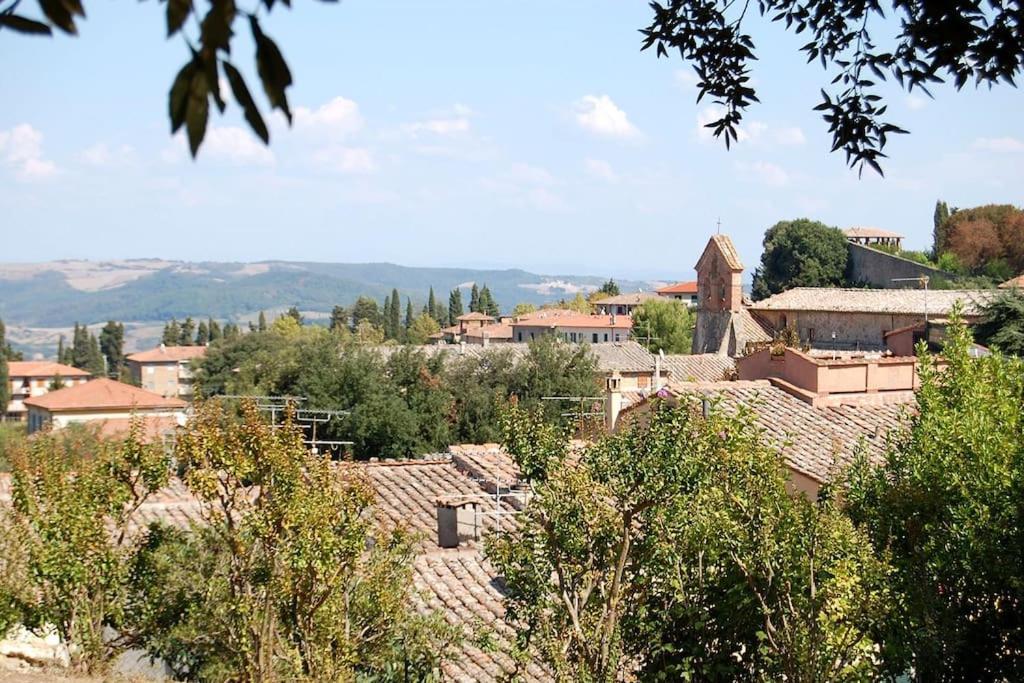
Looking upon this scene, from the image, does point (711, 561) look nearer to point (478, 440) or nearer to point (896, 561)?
point (896, 561)

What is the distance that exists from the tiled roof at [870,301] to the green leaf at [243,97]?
136 feet

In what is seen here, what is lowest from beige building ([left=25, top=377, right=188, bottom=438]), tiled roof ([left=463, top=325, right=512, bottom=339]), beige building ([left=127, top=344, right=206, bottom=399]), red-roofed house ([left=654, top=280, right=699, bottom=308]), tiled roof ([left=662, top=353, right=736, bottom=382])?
beige building ([left=127, top=344, right=206, bottom=399])

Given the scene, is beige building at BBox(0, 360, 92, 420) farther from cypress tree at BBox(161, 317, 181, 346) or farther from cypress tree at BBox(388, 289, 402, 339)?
cypress tree at BBox(388, 289, 402, 339)

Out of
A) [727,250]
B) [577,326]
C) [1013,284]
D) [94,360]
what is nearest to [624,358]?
[727,250]

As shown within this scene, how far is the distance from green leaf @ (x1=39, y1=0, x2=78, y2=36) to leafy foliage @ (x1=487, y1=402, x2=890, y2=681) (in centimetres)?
527

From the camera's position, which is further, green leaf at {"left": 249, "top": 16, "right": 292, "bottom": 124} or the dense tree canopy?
the dense tree canopy

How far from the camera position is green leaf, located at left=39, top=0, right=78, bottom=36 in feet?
5.42

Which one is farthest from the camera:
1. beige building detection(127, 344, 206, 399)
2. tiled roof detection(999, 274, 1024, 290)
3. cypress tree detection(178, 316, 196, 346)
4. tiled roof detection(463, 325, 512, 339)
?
cypress tree detection(178, 316, 196, 346)

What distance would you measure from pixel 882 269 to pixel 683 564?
63324 mm

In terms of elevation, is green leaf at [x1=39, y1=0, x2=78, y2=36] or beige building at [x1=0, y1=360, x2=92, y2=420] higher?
green leaf at [x1=39, y1=0, x2=78, y2=36]

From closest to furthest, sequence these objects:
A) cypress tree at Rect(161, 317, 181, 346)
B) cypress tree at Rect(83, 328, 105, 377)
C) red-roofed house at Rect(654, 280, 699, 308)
Result: cypress tree at Rect(83, 328, 105, 377) < red-roofed house at Rect(654, 280, 699, 308) < cypress tree at Rect(161, 317, 181, 346)

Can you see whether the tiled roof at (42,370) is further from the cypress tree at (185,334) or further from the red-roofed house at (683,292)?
the red-roofed house at (683,292)

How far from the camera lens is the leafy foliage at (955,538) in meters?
6.93

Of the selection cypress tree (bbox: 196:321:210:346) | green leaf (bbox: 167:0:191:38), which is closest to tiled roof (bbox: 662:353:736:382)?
green leaf (bbox: 167:0:191:38)
